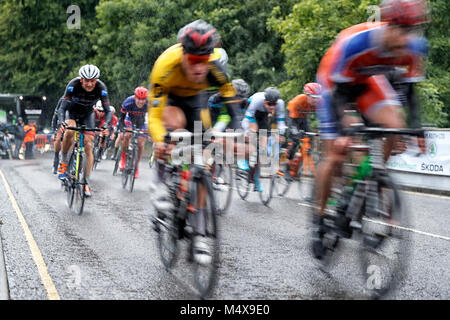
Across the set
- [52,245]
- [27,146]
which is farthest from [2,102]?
[52,245]

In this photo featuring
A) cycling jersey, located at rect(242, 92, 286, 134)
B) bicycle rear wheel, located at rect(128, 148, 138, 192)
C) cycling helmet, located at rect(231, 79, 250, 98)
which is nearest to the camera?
cycling helmet, located at rect(231, 79, 250, 98)

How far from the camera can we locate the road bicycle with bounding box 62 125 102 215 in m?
9.38

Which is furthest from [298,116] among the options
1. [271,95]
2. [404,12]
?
[404,12]

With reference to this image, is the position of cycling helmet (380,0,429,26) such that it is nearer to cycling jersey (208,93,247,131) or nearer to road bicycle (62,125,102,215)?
cycling jersey (208,93,247,131)

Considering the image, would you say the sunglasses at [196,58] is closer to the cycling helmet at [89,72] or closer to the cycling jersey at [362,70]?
the cycling jersey at [362,70]

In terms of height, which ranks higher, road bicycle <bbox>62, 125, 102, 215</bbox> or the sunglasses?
the sunglasses

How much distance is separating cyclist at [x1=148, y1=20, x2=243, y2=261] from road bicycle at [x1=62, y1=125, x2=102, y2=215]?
3713 millimetres

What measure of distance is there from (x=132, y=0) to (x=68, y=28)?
8.00m

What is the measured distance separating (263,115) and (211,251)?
686 centimetres

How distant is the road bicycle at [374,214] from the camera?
15.4ft

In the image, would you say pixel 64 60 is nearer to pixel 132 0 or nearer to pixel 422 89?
pixel 132 0

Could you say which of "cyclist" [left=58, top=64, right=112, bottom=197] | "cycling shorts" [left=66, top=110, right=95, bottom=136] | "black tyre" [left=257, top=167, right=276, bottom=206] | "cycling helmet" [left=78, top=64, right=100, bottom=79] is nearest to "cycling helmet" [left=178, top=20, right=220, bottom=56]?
"cyclist" [left=58, top=64, right=112, bottom=197]

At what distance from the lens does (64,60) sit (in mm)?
40688

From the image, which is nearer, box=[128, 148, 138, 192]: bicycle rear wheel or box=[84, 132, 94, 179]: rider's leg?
box=[84, 132, 94, 179]: rider's leg
